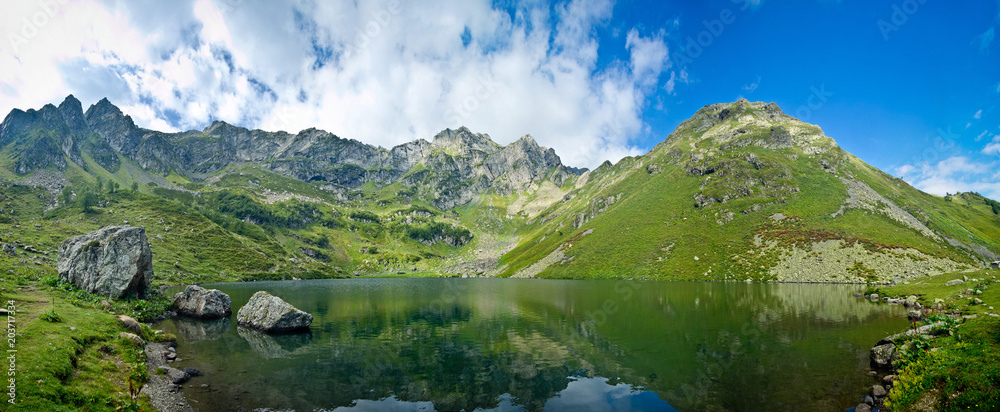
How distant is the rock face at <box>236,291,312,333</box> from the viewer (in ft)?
156

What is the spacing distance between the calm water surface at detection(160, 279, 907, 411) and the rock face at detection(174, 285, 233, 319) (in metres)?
4.46

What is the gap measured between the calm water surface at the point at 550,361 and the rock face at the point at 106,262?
1067 centimetres

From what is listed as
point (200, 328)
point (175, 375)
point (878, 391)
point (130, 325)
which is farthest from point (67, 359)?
point (878, 391)

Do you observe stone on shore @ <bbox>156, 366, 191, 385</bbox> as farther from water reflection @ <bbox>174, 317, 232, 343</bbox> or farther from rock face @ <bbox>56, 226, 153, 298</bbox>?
rock face @ <bbox>56, 226, 153, 298</bbox>

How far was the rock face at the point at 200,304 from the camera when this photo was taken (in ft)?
185

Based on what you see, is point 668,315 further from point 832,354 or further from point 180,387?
point 180,387

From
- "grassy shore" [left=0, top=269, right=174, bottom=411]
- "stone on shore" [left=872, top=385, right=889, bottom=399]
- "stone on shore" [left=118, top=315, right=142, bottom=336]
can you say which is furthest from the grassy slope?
"stone on shore" [left=118, top=315, right=142, bottom=336]

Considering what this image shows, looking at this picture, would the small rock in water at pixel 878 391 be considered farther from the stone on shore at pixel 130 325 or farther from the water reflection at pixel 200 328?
the water reflection at pixel 200 328

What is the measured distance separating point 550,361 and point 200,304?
58.2m

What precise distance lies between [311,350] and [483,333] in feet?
65.9

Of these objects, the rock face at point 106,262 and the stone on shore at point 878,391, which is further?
the rock face at point 106,262

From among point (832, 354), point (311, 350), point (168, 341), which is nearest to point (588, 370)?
point (832, 354)

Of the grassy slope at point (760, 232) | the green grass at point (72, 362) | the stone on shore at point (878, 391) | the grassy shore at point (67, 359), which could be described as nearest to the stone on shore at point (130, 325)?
the grassy shore at point (67, 359)

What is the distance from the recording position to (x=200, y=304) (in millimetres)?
56469
